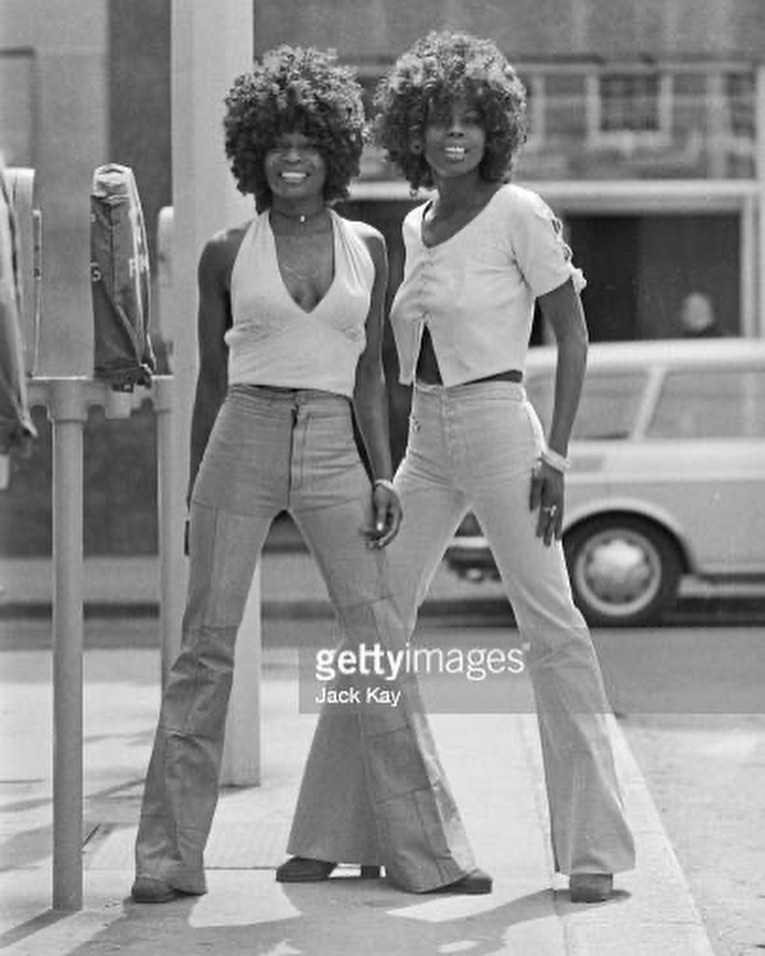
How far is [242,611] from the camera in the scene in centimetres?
555

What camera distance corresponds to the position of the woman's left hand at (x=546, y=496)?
220 inches

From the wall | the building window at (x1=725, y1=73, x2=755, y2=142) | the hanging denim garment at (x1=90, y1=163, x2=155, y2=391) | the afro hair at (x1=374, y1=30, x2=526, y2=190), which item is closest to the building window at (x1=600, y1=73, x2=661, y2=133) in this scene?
the wall

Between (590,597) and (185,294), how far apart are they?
244 inches

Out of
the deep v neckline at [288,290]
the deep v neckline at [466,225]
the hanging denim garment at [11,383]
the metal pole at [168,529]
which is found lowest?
the metal pole at [168,529]

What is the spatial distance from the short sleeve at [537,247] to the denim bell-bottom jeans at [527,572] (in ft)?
0.80

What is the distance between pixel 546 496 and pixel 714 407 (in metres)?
7.51

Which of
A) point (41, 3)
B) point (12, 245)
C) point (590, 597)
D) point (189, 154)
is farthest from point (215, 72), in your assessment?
point (41, 3)

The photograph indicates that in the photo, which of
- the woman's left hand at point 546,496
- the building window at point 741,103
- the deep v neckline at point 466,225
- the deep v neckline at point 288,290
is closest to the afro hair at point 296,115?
the deep v neckline at point 288,290

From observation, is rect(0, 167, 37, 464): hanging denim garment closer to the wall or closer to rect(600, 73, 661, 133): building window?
the wall

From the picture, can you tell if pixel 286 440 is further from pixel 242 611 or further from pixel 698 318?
pixel 698 318

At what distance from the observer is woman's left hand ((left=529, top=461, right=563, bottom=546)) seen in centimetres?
559

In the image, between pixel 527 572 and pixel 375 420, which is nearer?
pixel 375 420

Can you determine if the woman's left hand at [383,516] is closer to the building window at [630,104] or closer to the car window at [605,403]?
the car window at [605,403]

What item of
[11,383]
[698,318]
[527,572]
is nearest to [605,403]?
[698,318]
